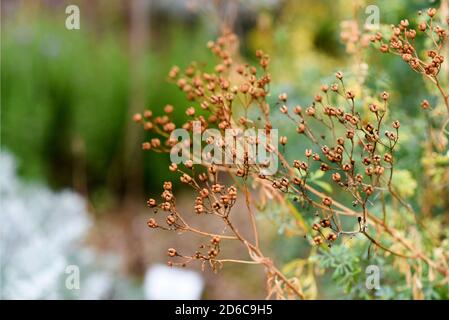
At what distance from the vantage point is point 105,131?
185 inches

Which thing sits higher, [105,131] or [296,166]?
[105,131]

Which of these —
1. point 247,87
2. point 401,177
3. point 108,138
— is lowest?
point 401,177

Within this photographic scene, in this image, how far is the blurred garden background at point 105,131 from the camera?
2943 millimetres

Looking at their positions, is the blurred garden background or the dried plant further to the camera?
the blurred garden background

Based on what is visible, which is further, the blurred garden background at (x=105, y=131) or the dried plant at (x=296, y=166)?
the blurred garden background at (x=105, y=131)

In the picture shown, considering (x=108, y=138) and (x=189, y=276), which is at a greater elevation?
(x=108, y=138)

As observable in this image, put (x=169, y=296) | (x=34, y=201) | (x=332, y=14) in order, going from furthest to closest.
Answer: (x=332, y=14) < (x=34, y=201) < (x=169, y=296)


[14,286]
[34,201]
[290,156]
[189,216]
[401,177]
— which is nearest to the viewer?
[401,177]

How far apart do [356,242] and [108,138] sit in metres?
2.83

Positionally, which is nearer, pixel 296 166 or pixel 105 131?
pixel 296 166

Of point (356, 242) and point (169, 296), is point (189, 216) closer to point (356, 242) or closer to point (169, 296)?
point (169, 296)

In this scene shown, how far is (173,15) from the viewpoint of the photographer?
7254 mm

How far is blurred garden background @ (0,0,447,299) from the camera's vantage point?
294 cm

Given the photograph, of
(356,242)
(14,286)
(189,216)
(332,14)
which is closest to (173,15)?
(332,14)
